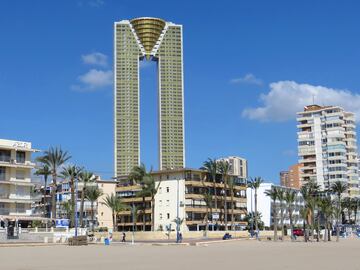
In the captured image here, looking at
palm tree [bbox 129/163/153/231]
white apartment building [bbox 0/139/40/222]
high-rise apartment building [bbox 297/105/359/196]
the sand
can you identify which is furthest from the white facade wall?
the sand

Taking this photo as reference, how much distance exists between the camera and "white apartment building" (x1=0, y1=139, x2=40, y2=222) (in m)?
85.5

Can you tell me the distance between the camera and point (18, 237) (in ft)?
240

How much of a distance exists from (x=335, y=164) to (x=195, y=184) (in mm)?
61354

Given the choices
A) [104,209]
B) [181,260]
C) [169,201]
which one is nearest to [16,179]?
[169,201]

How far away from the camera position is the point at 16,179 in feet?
288

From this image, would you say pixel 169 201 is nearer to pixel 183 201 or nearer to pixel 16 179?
pixel 183 201

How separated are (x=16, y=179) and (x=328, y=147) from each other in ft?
333

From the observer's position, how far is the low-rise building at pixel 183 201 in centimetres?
11575

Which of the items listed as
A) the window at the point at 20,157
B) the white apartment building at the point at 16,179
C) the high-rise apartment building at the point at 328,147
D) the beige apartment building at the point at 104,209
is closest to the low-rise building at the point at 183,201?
the beige apartment building at the point at 104,209

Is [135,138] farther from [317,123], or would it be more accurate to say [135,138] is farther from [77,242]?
[77,242]

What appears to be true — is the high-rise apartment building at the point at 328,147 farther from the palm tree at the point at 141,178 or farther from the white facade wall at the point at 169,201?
the palm tree at the point at 141,178

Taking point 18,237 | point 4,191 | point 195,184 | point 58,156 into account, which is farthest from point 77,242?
point 195,184

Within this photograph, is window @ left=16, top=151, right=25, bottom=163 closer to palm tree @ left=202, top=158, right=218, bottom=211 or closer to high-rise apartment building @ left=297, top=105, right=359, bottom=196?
palm tree @ left=202, top=158, right=218, bottom=211

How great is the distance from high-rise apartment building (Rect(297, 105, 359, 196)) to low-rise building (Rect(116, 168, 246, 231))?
46.3m
